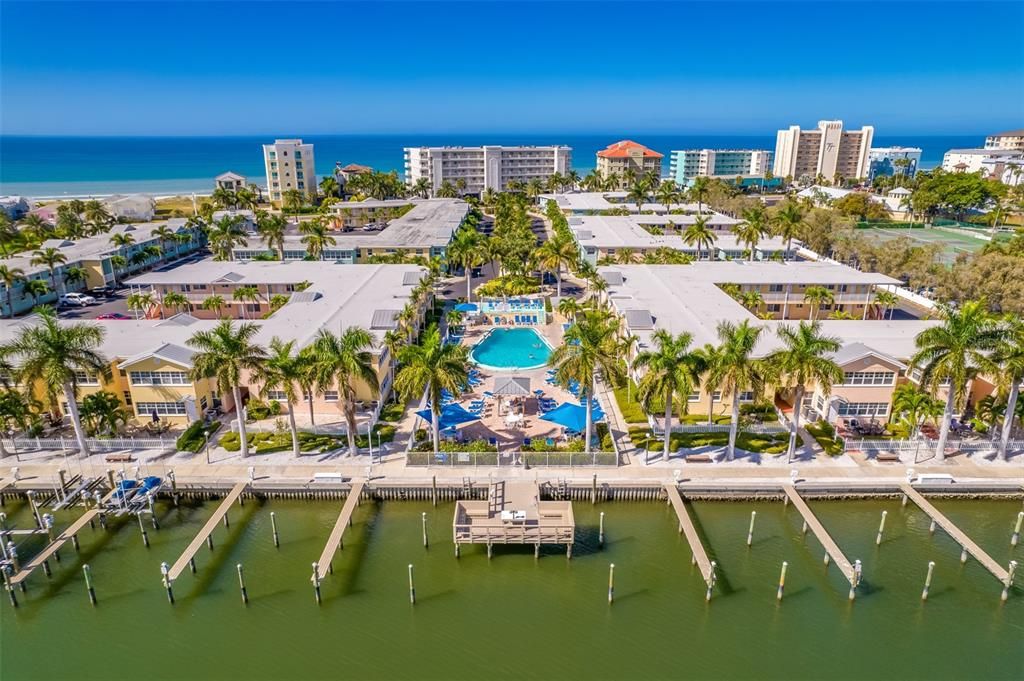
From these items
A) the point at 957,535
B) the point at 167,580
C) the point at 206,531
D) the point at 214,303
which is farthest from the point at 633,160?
the point at 167,580

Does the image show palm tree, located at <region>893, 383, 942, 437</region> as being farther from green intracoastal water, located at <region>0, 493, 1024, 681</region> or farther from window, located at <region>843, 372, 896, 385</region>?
green intracoastal water, located at <region>0, 493, 1024, 681</region>

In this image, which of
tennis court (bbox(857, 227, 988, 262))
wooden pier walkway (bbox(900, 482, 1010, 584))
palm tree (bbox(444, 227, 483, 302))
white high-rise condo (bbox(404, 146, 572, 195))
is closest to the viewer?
wooden pier walkway (bbox(900, 482, 1010, 584))

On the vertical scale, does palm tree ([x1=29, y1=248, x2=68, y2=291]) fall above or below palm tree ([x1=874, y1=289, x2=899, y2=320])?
above

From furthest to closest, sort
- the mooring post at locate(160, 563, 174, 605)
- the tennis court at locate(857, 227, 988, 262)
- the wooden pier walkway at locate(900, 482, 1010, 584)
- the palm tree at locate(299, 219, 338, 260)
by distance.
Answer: the tennis court at locate(857, 227, 988, 262)
the palm tree at locate(299, 219, 338, 260)
the wooden pier walkway at locate(900, 482, 1010, 584)
the mooring post at locate(160, 563, 174, 605)

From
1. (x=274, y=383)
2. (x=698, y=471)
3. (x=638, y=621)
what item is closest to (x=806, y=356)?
(x=698, y=471)

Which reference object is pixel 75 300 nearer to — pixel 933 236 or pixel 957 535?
pixel 957 535

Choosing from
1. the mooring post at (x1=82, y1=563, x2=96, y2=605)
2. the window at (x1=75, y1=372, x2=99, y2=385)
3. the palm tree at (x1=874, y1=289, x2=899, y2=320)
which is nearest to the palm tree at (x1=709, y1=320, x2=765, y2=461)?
the mooring post at (x1=82, y1=563, x2=96, y2=605)
